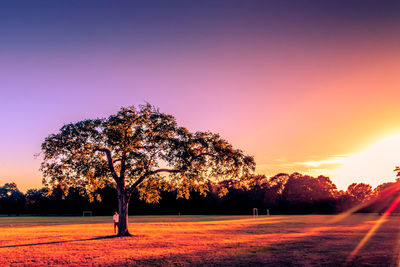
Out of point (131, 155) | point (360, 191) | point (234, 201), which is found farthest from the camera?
point (360, 191)

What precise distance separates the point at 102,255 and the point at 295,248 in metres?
11.7

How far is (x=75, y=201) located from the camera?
4321 inches

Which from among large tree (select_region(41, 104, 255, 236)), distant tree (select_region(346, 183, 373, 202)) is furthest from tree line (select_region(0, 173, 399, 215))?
large tree (select_region(41, 104, 255, 236))

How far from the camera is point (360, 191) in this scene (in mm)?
115250

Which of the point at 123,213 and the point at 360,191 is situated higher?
the point at 123,213

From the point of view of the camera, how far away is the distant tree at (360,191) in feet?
352

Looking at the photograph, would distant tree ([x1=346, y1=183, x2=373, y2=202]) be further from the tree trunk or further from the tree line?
the tree trunk

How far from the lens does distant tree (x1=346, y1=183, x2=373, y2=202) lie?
10725 cm

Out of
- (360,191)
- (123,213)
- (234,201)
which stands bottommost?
(234,201)

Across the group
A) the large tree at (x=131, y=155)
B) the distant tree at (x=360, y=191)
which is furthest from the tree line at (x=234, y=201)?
the large tree at (x=131, y=155)

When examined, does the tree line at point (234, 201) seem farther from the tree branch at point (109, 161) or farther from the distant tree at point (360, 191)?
the tree branch at point (109, 161)

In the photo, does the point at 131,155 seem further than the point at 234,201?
No

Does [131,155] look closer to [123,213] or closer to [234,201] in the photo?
[123,213]

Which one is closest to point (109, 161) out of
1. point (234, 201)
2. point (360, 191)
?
point (234, 201)
